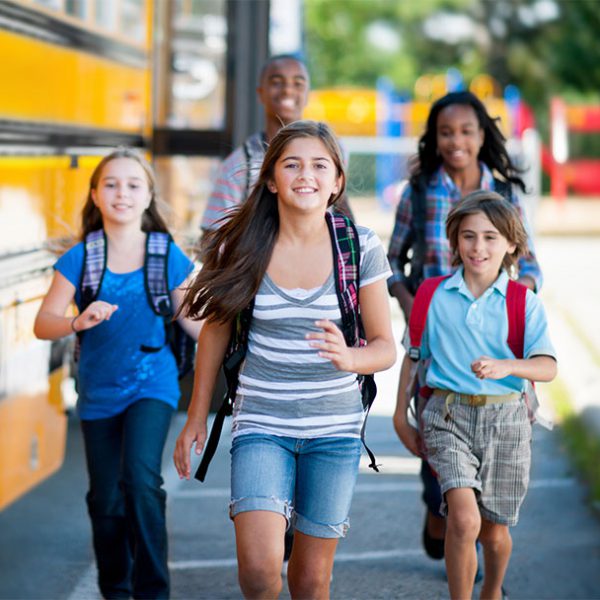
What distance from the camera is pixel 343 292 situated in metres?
3.16

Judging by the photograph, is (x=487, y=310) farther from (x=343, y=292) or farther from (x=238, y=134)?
(x=238, y=134)

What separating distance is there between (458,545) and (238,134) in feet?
13.5

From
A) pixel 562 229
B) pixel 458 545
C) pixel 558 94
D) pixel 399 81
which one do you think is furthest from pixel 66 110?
pixel 399 81

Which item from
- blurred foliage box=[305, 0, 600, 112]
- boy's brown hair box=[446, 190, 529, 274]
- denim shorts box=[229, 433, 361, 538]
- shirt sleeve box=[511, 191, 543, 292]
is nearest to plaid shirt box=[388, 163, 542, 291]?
shirt sleeve box=[511, 191, 543, 292]

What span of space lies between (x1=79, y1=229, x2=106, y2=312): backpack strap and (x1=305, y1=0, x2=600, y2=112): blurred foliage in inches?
1246

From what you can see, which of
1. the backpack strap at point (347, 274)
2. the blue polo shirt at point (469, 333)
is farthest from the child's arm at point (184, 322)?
the backpack strap at point (347, 274)

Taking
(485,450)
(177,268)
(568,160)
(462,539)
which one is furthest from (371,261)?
(568,160)

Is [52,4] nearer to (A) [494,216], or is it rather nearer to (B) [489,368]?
(A) [494,216]

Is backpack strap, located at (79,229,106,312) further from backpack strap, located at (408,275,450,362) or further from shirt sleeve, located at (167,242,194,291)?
backpack strap, located at (408,275,450,362)

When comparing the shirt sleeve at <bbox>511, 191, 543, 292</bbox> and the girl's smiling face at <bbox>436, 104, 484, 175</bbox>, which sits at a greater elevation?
the girl's smiling face at <bbox>436, 104, 484, 175</bbox>

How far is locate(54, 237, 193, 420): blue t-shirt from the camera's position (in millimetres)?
3961

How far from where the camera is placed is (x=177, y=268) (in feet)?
13.2

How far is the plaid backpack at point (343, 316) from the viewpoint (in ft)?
10.4

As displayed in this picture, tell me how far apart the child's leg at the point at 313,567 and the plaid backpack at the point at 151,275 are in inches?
38.5
